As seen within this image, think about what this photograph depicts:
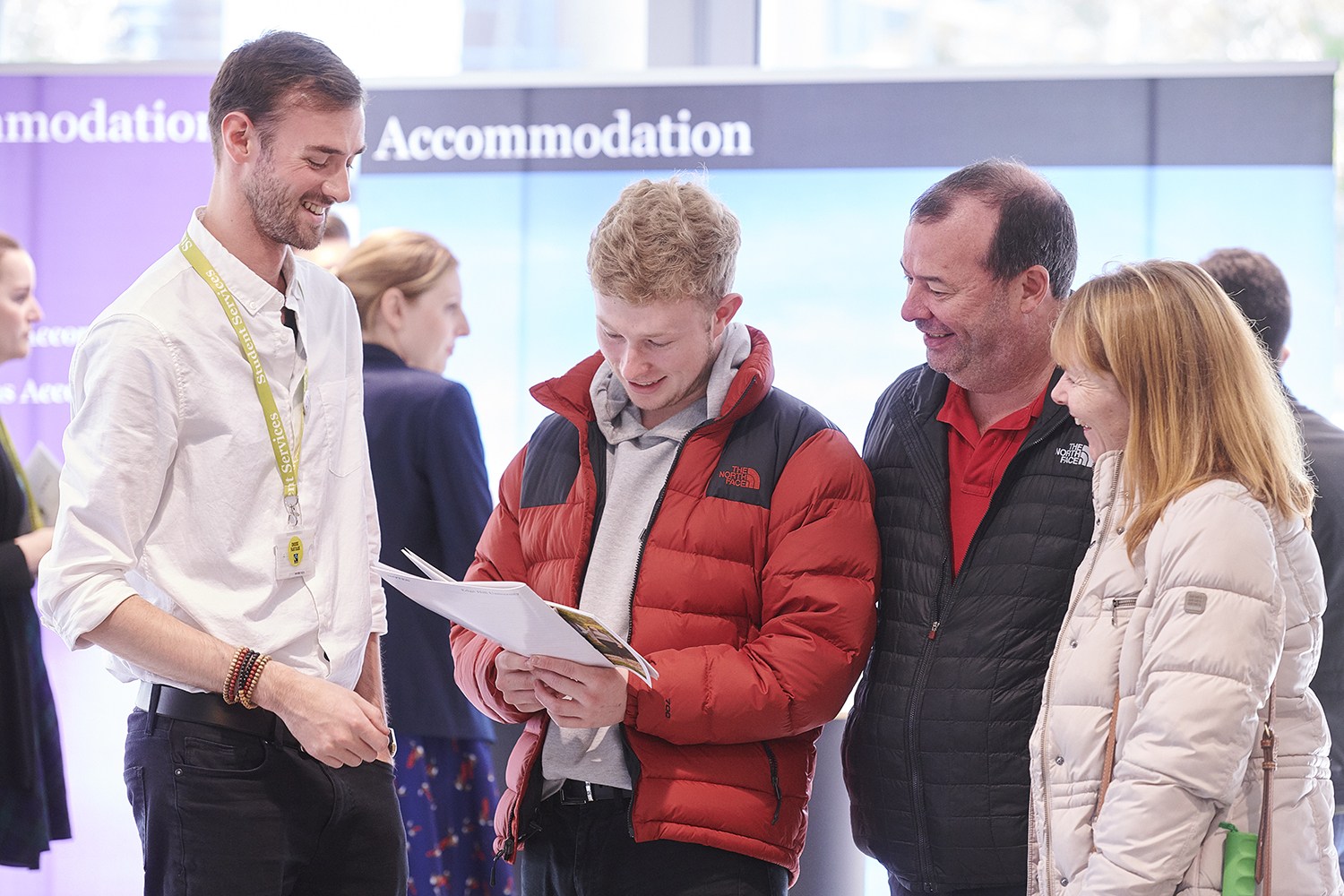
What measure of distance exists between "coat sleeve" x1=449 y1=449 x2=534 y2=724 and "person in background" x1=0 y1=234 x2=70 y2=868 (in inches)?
68.6

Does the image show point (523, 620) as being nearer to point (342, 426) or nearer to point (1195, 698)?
point (342, 426)

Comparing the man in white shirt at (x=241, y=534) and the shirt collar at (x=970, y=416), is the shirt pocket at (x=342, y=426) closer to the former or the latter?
the man in white shirt at (x=241, y=534)

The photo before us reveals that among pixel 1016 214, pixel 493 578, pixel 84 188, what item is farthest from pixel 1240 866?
pixel 84 188

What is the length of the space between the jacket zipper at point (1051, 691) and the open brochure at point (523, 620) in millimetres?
534

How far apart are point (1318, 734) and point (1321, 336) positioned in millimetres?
2513

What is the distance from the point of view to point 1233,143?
4.03 metres

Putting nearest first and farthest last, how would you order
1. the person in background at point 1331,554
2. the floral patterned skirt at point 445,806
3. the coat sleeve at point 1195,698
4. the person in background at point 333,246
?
the coat sleeve at point 1195,698
the person in background at point 1331,554
the floral patterned skirt at point 445,806
the person in background at point 333,246

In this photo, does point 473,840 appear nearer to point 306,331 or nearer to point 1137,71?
point 306,331

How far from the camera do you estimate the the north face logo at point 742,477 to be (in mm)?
2021

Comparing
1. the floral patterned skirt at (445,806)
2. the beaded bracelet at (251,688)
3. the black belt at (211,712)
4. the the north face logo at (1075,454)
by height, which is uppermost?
the the north face logo at (1075,454)

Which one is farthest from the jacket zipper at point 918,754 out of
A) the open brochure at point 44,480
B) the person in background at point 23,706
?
the open brochure at point 44,480

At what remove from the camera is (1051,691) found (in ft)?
6.03

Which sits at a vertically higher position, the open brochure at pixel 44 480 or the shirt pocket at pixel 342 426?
the shirt pocket at pixel 342 426

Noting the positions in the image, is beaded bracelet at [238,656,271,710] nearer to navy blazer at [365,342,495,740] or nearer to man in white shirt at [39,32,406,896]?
man in white shirt at [39,32,406,896]
